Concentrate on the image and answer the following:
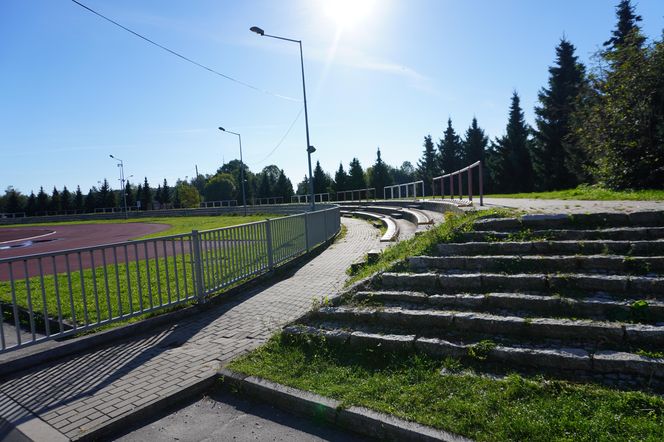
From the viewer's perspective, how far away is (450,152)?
185ft

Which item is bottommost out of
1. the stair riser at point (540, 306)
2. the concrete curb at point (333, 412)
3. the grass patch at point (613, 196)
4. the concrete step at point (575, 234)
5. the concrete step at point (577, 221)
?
the concrete curb at point (333, 412)

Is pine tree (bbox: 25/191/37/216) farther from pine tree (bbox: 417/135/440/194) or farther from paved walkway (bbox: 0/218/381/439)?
paved walkway (bbox: 0/218/381/439)

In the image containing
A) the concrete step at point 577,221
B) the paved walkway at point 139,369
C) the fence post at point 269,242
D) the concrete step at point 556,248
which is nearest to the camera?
the paved walkway at point 139,369

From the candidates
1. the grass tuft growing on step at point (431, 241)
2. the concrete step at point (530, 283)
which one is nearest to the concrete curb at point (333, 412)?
the concrete step at point (530, 283)

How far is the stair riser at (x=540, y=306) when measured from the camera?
406 cm

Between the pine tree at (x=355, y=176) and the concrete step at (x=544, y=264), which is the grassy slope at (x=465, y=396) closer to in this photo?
the concrete step at (x=544, y=264)

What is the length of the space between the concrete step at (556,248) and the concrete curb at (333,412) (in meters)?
3.59

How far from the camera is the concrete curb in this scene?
3.00 meters

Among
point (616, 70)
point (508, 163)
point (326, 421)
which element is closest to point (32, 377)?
point (326, 421)

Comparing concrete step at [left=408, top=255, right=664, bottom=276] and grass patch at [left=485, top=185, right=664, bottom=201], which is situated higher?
grass patch at [left=485, top=185, right=664, bottom=201]

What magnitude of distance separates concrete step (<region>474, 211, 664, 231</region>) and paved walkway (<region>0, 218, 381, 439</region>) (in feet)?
10.7

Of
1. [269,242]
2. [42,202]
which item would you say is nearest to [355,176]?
[269,242]

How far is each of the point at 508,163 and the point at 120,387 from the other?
45.2 m

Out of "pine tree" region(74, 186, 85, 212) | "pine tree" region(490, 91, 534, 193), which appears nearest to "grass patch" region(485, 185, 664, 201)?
"pine tree" region(490, 91, 534, 193)
